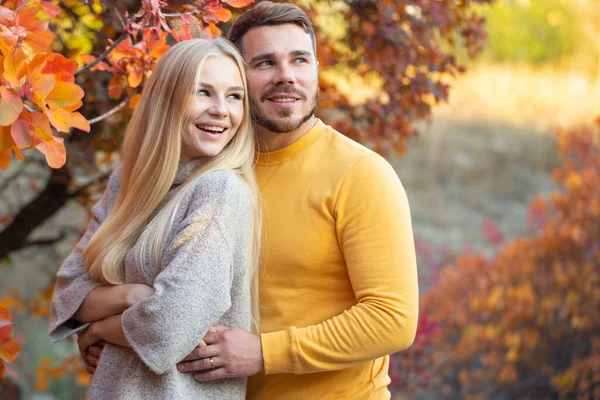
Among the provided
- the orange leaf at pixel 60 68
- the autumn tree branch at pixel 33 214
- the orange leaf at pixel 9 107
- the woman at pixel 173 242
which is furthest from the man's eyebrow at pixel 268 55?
the autumn tree branch at pixel 33 214

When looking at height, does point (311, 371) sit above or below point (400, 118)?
below

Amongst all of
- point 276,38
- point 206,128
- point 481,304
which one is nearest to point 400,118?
point 276,38

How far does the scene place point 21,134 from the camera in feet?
5.06

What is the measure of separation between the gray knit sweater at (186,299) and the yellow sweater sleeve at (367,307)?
15 centimetres

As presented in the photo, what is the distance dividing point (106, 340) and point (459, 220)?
23.8 feet

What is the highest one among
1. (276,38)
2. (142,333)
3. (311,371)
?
(276,38)

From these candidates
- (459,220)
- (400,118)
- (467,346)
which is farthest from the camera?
(459,220)

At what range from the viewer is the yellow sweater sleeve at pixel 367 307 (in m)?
2.06

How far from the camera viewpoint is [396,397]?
646 centimetres

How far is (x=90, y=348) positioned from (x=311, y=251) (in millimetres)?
648

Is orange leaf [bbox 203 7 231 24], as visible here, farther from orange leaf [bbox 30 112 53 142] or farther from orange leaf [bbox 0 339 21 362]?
orange leaf [bbox 0 339 21 362]

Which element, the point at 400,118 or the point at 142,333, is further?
the point at 400,118

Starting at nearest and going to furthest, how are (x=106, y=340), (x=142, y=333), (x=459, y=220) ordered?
(x=142, y=333)
(x=106, y=340)
(x=459, y=220)

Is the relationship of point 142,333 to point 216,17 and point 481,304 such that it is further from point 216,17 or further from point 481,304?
point 481,304
